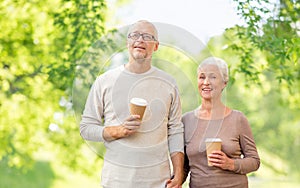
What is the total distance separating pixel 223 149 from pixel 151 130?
0.32 m

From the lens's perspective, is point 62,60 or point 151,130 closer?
point 151,130

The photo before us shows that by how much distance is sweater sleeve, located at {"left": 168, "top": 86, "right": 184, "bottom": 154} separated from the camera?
2.24 metres

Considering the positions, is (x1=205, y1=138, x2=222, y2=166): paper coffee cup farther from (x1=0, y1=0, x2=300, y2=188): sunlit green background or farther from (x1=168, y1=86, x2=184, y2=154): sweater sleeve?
(x1=0, y1=0, x2=300, y2=188): sunlit green background

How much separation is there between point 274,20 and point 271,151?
4.41 m

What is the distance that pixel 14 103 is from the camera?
497cm

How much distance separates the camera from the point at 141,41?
2188mm

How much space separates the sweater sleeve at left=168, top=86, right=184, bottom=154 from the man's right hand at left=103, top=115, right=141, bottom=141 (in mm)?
159

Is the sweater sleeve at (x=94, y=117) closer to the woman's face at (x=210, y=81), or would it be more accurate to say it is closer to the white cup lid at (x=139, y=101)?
the white cup lid at (x=139, y=101)

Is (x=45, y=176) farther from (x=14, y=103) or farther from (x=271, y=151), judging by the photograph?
(x=271, y=151)

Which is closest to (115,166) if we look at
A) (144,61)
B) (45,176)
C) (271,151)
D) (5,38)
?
(144,61)

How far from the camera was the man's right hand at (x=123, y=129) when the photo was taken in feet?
7.00

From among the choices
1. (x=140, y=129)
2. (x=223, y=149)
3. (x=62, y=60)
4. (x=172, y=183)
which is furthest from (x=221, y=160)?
(x=62, y=60)

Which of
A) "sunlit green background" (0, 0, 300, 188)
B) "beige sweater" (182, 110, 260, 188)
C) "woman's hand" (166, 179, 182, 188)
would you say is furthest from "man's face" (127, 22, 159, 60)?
"sunlit green background" (0, 0, 300, 188)

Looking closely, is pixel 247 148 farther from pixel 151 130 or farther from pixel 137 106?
pixel 137 106
